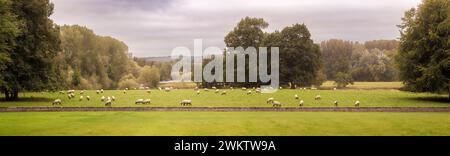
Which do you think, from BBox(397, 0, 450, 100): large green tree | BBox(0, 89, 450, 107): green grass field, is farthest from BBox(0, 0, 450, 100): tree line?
BBox(0, 89, 450, 107): green grass field

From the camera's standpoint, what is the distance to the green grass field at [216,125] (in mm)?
26484

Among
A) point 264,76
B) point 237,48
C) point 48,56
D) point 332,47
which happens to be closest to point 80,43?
point 237,48

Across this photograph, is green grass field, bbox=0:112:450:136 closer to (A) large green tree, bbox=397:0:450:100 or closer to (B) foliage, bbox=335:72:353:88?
(A) large green tree, bbox=397:0:450:100

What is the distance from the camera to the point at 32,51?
5134 centimetres

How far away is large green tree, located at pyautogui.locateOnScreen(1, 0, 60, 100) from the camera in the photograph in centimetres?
4903

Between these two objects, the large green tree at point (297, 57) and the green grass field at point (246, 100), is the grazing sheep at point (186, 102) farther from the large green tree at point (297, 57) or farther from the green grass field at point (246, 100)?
the large green tree at point (297, 57)

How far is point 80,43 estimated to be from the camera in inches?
4107

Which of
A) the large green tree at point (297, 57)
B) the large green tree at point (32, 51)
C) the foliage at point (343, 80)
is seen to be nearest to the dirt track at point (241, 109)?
the large green tree at point (32, 51)

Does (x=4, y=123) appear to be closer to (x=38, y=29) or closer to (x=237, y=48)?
(x=38, y=29)

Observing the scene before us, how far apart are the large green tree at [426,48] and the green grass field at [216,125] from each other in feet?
56.0

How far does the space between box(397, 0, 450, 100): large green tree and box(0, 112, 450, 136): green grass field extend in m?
17.1

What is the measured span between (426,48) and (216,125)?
105 ft

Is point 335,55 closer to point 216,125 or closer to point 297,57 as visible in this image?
point 297,57

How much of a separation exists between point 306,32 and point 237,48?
47.0 ft
